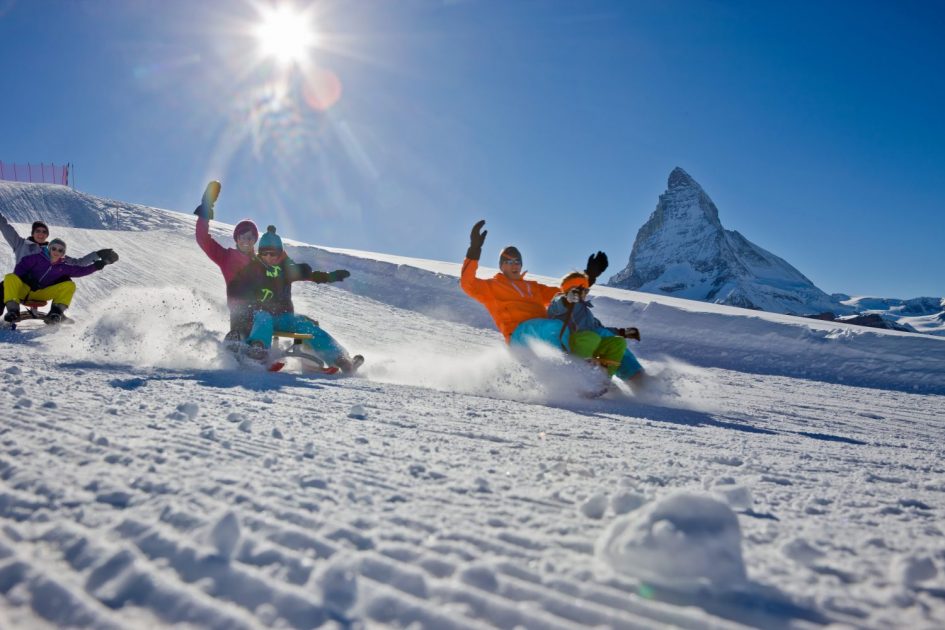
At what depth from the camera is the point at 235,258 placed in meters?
6.22

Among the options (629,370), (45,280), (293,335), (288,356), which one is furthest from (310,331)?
(45,280)

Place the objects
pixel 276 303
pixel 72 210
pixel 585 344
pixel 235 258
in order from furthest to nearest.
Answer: pixel 72 210 < pixel 235 258 < pixel 276 303 < pixel 585 344

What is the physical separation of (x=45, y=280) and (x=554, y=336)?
698 centimetres

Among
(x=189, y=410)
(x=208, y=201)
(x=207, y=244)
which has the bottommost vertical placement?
(x=189, y=410)

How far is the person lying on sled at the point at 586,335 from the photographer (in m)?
5.27

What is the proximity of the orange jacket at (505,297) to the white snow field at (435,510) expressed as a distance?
1470 mm

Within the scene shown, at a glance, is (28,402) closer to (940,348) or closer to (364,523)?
(364,523)

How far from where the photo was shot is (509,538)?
1438 millimetres

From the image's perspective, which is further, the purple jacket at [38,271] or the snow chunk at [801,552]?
the purple jacket at [38,271]

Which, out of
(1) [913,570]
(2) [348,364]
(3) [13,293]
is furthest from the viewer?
(3) [13,293]

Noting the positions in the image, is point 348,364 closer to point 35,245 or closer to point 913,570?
point 913,570

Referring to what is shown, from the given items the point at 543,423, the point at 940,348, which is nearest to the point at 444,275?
the point at 940,348

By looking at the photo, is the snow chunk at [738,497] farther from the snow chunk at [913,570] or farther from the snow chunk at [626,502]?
the snow chunk at [913,570]

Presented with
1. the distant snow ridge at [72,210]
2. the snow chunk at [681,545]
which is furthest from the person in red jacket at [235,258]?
the distant snow ridge at [72,210]
